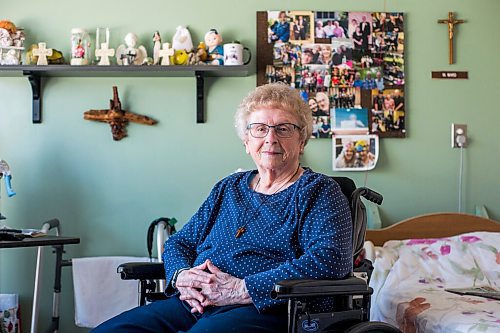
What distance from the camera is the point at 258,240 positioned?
6.28 feet

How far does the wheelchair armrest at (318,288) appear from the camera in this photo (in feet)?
5.24

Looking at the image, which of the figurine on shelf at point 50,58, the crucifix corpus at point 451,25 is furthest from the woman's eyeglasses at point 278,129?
the crucifix corpus at point 451,25

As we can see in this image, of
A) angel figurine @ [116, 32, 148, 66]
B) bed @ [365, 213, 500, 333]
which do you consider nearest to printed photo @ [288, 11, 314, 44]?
angel figurine @ [116, 32, 148, 66]

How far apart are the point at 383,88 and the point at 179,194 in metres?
1.06

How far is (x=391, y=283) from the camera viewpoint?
2596mm

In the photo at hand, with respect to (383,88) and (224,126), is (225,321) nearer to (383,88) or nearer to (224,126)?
(224,126)

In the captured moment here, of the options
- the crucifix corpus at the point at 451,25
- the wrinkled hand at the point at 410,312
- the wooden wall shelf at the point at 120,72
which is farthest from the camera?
the crucifix corpus at the point at 451,25

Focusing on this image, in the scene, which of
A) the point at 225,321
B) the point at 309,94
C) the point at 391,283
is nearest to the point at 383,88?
the point at 309,94

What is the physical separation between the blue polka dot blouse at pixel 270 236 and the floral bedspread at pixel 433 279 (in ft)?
1.51

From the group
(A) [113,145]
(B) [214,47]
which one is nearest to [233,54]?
(B) [214,47]

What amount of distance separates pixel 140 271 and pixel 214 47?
1346mm

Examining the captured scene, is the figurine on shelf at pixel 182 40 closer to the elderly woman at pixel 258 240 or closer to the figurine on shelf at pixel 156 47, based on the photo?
the figurine on shelf at pixel 156 47

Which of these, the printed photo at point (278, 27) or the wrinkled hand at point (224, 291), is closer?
the wrinkled hand at point (224, 291)

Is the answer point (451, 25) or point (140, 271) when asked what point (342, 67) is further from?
point (140, 271)
